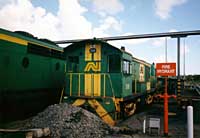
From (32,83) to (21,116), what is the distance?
1513mm

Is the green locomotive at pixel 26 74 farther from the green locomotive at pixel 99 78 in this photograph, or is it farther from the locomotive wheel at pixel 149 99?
the locomotive wheel at pixel 149 99

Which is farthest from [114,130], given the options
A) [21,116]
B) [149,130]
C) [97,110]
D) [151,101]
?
[151,101]

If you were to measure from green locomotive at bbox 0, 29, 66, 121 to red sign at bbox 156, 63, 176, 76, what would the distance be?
212 inches

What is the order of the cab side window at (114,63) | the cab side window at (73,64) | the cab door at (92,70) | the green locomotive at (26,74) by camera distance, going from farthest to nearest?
the cab side window at (73,64) < the cab door at (92,70) < the cab side window at (114,63) < the green locomotive at (26,74)

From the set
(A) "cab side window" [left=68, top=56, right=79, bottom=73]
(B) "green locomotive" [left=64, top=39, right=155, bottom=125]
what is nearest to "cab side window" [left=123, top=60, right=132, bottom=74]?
(B) "green locomotive" [left=64, top=39, right=155, bottom=125]

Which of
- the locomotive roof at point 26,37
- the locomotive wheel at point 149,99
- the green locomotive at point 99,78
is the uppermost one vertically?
the locomotive roof at point 26,37

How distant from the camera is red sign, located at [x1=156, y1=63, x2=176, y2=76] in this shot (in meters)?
7.95

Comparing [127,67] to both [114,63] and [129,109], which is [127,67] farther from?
[129,109]

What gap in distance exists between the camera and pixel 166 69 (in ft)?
26.4

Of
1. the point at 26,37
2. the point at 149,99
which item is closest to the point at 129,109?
the point at 149,99

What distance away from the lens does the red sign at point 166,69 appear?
7.95 meters

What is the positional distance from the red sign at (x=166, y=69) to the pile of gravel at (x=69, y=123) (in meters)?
2.72

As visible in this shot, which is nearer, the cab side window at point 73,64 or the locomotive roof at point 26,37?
the locomotive roof at point 26,37

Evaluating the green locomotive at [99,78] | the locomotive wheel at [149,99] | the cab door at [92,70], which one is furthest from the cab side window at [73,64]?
the locomotive wheel at [149,99]
